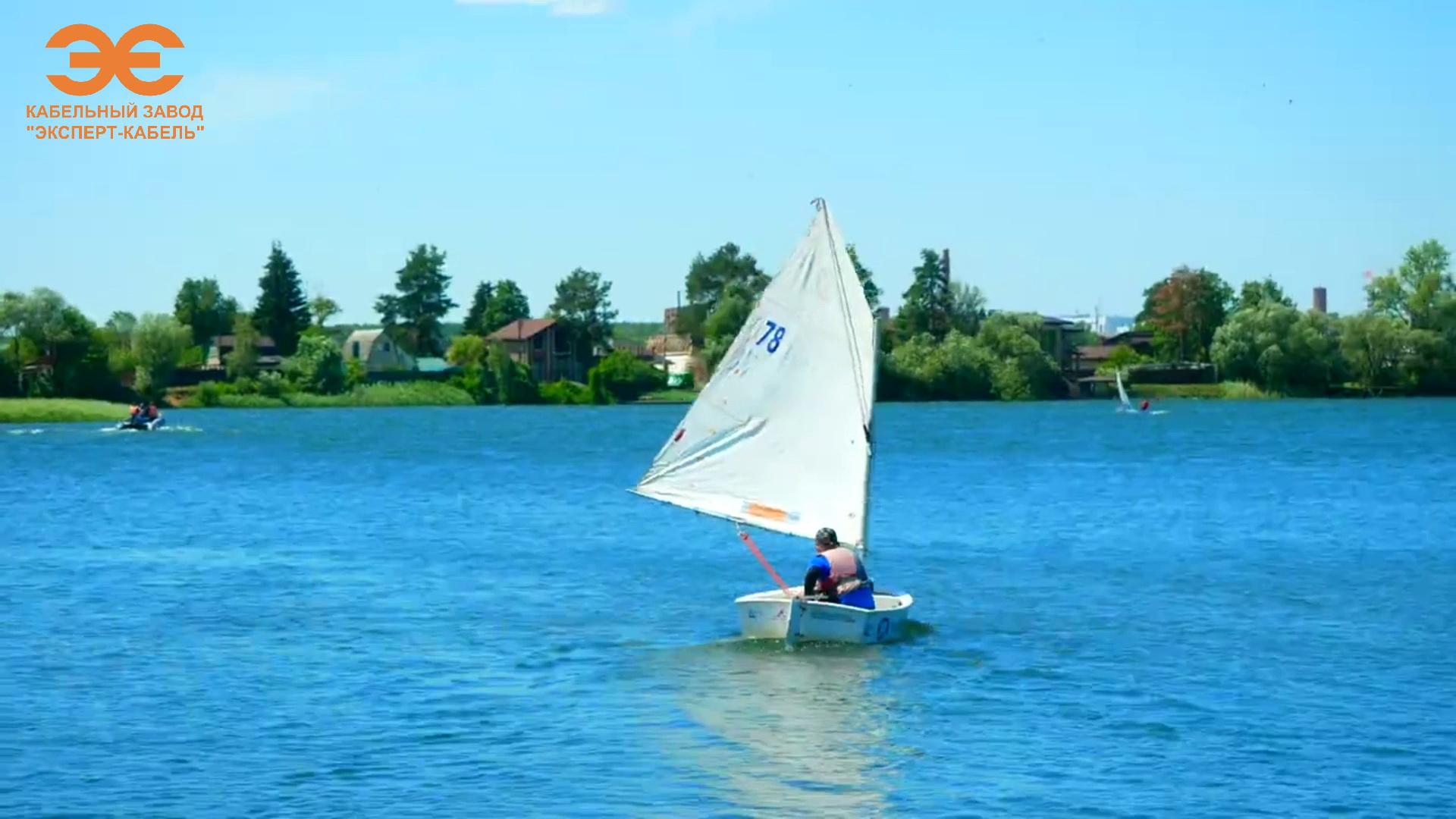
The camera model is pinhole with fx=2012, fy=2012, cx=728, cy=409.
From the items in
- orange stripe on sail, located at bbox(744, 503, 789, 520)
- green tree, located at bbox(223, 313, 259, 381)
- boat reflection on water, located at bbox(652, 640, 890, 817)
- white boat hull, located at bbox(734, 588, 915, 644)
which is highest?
green tree, located at bbox(223, 313, 259, 381)

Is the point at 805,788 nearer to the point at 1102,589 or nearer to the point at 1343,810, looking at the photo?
the point at 1343,810

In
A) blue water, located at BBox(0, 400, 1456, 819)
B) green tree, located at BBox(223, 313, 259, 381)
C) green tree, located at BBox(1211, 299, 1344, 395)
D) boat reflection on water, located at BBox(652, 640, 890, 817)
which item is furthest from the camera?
green tree, located at BBox(223, 313, 259, 381)

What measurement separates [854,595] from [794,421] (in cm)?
373

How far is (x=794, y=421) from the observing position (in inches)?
1336

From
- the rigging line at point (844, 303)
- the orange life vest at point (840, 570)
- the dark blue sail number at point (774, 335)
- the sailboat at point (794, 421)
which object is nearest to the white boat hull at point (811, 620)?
the orange life vest at point (840, 570)

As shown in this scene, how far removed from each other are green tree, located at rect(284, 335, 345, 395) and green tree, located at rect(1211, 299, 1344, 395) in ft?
282

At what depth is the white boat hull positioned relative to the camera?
31.2 meters

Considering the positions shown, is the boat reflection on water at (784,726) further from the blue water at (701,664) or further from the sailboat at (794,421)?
the sailboat at (794,421)

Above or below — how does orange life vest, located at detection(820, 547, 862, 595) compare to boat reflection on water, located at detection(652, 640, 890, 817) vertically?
above

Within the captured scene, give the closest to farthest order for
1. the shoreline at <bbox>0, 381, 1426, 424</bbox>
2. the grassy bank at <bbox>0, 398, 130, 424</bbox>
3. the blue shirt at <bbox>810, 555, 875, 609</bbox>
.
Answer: the blue shirt at <bbox>810, 555, 875, 609</bbox> < the grassy bank at <bbox>0, 398, 130, 424</bbox> < the shoreline at <bbox>0, 381, 1426, 424</bbox>

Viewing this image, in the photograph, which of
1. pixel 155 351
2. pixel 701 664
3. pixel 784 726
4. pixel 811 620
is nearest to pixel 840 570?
pixel 811 620

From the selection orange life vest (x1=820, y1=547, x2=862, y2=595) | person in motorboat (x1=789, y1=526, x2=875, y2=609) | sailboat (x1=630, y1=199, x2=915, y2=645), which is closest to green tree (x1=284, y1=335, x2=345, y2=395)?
sailboat (x1=630, y1=199, x2=915, y2=645)

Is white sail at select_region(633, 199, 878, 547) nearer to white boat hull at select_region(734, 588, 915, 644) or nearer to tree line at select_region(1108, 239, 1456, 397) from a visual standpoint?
white boat hull at select_region(734, 588, 915, 644)

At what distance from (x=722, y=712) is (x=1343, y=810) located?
8798 mm
